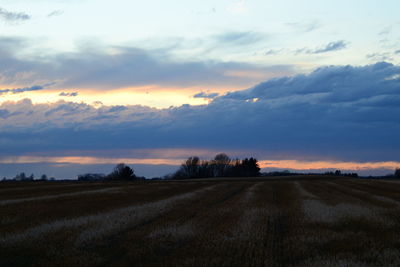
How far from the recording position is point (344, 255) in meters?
14.0

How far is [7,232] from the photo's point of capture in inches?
710

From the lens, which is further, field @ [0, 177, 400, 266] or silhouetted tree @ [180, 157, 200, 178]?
silhouetted tree @ [180, 157, 200, 178]

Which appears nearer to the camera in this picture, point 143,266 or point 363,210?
point 143,266

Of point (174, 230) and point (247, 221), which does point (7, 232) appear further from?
point (247, 221)

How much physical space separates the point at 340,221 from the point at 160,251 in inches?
427

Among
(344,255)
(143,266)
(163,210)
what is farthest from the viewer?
(163,210)

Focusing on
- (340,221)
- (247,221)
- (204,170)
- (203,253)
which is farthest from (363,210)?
(204,170)

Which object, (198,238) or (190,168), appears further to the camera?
(190,168)

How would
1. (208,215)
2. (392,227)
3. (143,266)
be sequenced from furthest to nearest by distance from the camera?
(208,215) < (392,227) < (143,266)

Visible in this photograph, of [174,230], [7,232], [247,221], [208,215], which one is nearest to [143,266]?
[174,230]

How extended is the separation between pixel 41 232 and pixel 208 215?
9.48 m

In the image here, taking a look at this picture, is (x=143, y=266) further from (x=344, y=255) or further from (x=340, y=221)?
(x=340, y=221)

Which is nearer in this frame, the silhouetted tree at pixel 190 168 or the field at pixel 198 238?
the field at pixel 198 238

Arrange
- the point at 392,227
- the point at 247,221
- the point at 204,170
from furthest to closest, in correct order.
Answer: the point at 204,170 < the point at 247,221 < the point at 392,227
